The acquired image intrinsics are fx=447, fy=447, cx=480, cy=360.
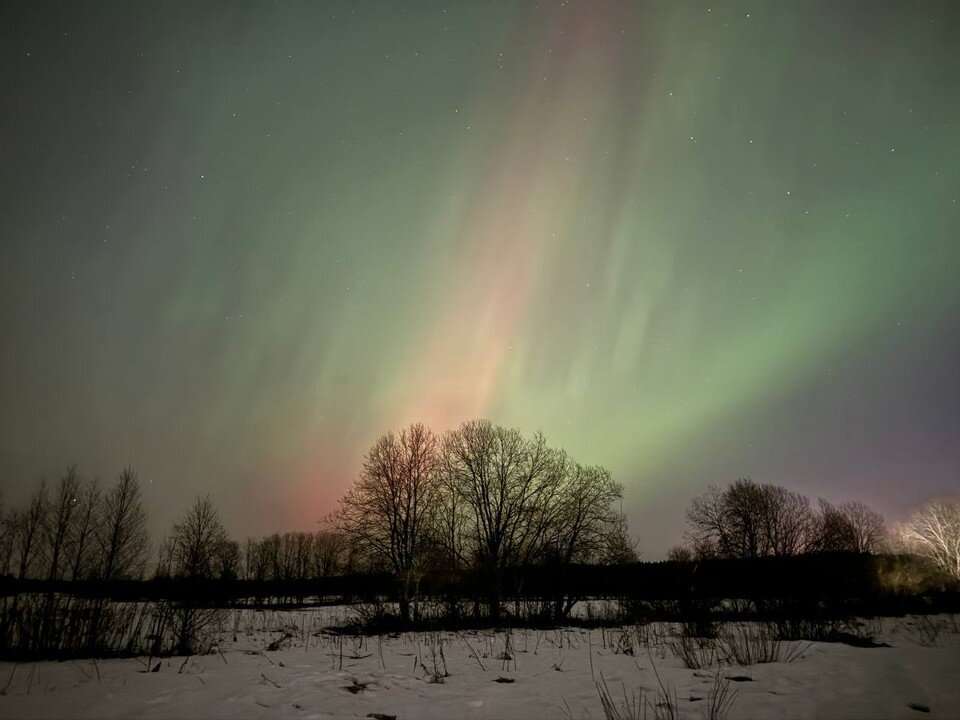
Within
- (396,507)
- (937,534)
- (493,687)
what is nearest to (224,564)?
(396,507)

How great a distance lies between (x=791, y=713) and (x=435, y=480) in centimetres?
3183

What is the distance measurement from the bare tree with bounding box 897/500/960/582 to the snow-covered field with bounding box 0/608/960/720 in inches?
2675

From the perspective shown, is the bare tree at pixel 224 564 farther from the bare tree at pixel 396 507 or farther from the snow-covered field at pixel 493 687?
the snow-covered field at pixel 493 687

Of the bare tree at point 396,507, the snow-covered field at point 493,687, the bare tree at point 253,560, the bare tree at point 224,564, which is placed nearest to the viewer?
the snow-covered field at point 493,687

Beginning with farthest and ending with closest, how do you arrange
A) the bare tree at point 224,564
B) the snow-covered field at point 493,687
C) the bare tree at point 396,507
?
the bare tree at point 224,564
the bare tree at point 396,507
the snow-covered field at point 493,687

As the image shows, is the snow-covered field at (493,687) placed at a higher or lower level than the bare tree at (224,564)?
higher

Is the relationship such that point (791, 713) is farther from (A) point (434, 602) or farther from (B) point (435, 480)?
(B) point (435, 480)

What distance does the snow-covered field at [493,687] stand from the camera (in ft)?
17.7

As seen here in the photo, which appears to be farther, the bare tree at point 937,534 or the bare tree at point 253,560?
the bare tree at point 253,560

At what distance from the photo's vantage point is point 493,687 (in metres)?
7.43

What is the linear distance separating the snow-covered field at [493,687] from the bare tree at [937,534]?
67.9 m

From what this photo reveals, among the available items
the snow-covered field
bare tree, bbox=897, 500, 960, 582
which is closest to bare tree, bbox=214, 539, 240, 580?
the snow-covered field

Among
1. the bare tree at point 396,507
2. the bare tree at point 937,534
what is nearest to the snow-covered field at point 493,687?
the bare tree at point 396,507

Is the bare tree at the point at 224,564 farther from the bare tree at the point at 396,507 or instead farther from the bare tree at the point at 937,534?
the bare tree at the point at 937,534
